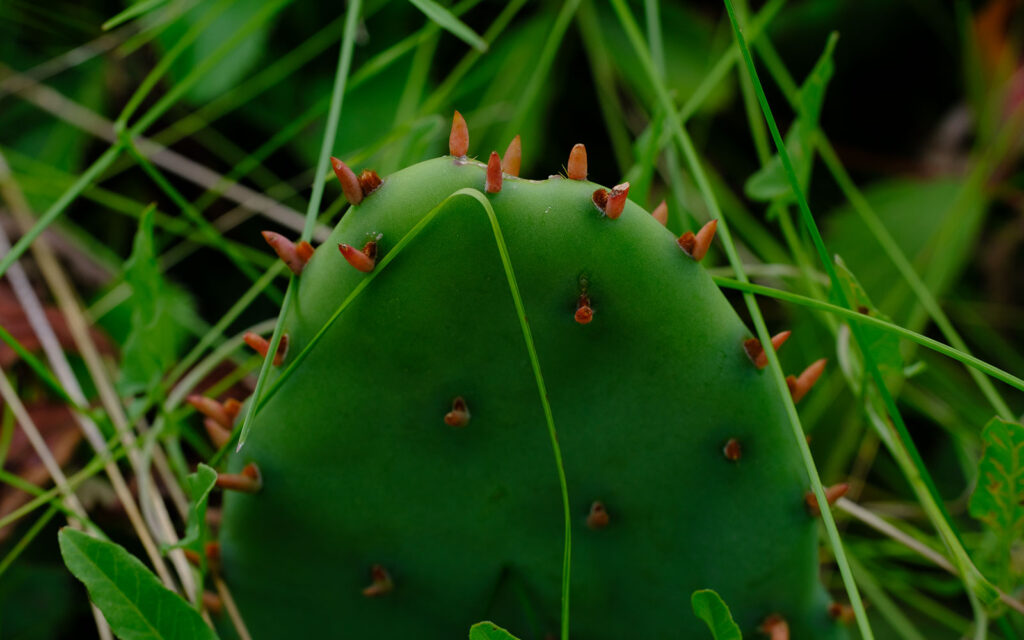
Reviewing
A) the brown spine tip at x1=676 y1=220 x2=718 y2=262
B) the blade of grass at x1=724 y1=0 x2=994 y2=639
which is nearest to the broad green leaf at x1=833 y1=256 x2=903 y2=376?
the blade of grass at x1=724 y1=0 x2=994 y2=639

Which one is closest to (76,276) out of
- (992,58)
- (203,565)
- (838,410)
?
(203,565)

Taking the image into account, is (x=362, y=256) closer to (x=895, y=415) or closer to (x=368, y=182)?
(x=368, y=182)

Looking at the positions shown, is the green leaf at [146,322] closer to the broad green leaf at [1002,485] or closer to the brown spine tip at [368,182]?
the brown spine tip at [368,182]

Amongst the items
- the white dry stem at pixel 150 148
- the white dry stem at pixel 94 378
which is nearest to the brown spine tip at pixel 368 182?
the white dry stem at pixel 94 378

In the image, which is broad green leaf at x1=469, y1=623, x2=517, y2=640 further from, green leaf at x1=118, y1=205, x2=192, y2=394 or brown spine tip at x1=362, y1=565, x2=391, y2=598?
green leaf at x1=118, y1=205, x2=192, y2=394

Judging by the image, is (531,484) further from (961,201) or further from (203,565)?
(961,201)

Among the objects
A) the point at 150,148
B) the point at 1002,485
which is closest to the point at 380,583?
the point at 1002,485
